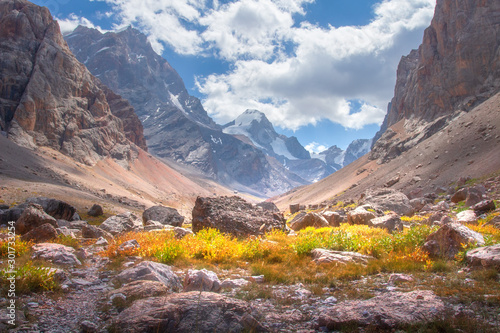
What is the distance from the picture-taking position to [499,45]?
69375 millimetres

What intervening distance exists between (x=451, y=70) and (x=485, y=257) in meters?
96.4

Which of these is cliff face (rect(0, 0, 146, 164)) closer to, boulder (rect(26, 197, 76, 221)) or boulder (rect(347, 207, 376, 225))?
boulder (rect(26, 197, 76, 221))

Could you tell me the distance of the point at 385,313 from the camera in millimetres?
4461

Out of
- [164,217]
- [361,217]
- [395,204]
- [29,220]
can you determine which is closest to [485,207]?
[361,217]

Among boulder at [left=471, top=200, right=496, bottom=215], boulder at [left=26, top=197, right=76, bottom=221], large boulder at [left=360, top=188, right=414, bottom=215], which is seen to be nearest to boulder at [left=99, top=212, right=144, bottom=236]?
boulder at [left=26, top=197, right=76, bottom=221]

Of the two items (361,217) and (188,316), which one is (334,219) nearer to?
(361,217)

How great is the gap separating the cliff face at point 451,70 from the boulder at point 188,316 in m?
84.5

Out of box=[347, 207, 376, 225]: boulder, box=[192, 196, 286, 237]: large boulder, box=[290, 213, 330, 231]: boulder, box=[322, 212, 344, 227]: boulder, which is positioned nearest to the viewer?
box=[192, 196, 286, 237]: large boulder

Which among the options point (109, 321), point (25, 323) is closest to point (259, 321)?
point (109, 321)

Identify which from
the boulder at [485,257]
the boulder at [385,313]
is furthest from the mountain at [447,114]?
the boulder at [385,313]

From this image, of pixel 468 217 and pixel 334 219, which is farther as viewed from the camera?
pixel 334 219

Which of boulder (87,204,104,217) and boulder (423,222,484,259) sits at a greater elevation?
boulder (423,222,484,259)

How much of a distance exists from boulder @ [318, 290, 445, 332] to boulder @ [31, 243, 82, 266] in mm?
7119

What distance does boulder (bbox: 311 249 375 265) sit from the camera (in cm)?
805
